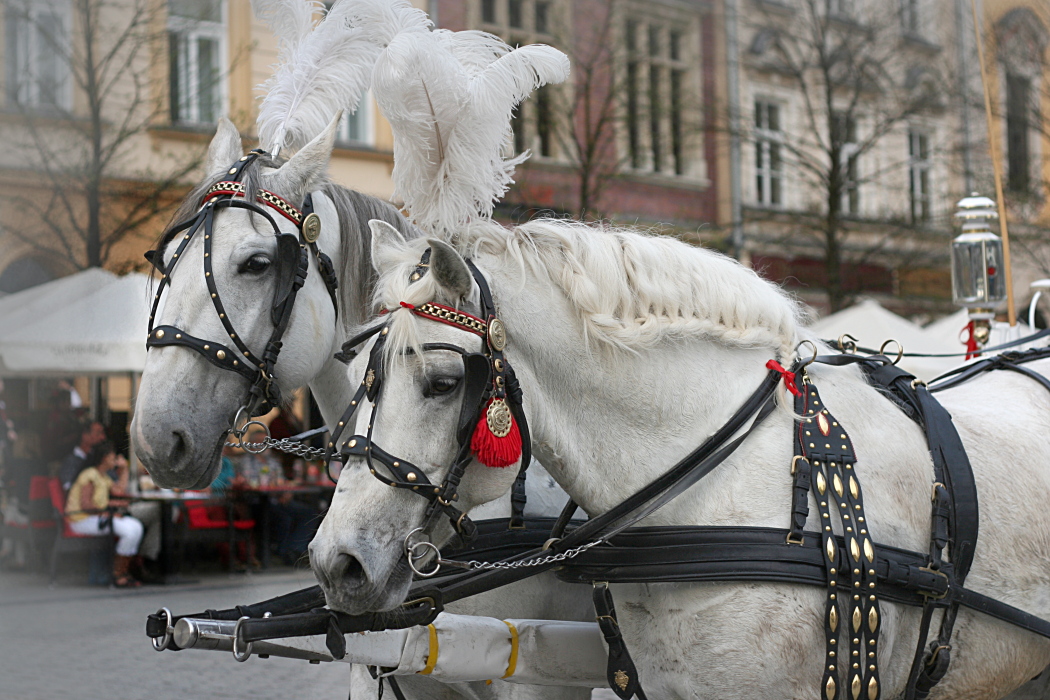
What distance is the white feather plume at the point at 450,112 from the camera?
7.82 feet

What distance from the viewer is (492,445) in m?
1.96

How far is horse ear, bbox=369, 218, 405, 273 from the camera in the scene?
7.16 feet

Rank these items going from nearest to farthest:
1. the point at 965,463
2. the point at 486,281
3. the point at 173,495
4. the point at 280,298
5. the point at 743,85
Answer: the point at 486,281, the point at 965,463, the point at 280,298, the point at 173,495, the point at 743,85

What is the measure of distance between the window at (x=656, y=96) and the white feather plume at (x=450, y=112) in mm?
9972

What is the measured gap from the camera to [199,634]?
85.5 inches

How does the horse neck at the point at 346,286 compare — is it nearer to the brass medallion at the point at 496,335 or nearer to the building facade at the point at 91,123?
the brass medallion at the point at 496,335

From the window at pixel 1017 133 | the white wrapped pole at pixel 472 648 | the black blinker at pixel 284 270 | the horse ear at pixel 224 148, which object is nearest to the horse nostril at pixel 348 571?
the white wrapped pole at pixel 472 648

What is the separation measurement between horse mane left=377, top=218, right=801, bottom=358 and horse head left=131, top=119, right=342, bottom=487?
557mm

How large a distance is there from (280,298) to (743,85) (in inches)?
594

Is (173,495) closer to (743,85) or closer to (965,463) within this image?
(965,463)

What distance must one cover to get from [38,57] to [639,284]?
355 inches

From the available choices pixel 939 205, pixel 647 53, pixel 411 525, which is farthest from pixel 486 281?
pixel 939 205

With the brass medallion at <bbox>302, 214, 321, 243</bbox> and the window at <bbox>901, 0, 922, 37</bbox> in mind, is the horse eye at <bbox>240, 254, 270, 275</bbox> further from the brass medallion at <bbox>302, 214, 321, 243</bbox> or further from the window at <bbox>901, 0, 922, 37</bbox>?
the window at <bbox>901, 0, 922, 37</bbox>

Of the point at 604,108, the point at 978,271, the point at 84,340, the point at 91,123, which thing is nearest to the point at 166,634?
the point at 978,271
